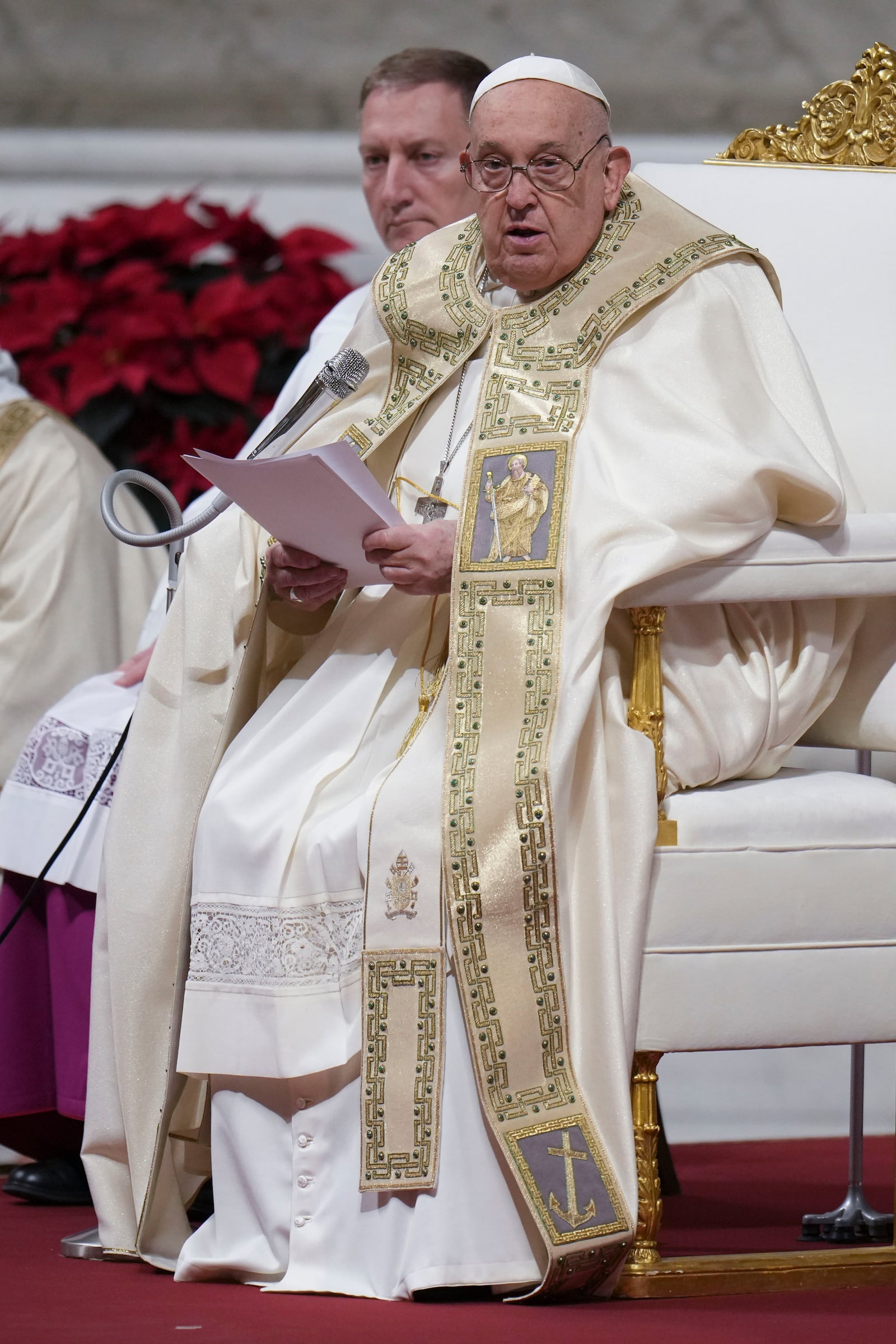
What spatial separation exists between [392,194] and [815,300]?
1082mm

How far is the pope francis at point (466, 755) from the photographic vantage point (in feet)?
8.87

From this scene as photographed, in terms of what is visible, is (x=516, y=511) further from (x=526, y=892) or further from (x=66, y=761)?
(x=66, y=761)

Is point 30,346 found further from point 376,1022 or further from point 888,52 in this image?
point 376,1022

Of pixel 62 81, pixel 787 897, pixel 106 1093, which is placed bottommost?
pixel 106 1093

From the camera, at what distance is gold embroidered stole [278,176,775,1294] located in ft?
8.75

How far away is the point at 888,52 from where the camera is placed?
367cm

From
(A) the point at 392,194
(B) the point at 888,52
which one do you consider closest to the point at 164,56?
(A) the point at 392,194

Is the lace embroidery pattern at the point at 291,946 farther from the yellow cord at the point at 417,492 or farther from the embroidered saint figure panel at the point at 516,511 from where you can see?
the yellow cord at the point at 417,492

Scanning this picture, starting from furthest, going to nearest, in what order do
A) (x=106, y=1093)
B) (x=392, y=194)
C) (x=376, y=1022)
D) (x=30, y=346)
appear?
(x=30, y=346) → (x=392, y=194) → (x=106, y=1093) → (x=376, y=1022)

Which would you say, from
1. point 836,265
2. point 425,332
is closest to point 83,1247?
point 425,332

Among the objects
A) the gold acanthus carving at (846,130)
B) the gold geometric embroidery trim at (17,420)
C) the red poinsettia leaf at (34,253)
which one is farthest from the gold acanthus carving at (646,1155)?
the red poinsettia leaf at (34,253)

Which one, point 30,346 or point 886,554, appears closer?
point 886,554

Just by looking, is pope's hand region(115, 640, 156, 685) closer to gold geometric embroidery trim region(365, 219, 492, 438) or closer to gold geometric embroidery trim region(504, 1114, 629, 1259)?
gold geometric embroidery trim region(365, 219, 492, 438)

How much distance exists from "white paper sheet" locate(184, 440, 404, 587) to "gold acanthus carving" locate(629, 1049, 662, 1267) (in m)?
0.80
